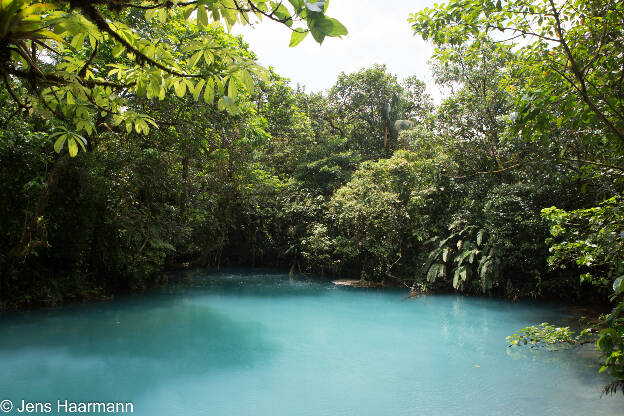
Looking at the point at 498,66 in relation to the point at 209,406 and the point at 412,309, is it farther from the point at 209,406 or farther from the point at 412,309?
the point at 209,406

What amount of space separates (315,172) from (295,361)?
10052mm

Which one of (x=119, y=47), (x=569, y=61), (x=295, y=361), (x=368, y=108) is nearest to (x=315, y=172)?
(x=368, y=108)

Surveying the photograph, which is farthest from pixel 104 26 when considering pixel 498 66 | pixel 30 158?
pixel 498 66

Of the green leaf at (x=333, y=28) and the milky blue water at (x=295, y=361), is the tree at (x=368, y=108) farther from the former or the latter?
the green leaf at (x=333, y=28)

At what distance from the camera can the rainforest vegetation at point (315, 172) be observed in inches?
54.4

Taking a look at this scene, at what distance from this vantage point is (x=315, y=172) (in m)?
14.5

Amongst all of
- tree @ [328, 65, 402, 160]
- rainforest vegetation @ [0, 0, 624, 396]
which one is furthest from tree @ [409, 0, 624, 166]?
tree @ [328, 65, 402, 160]

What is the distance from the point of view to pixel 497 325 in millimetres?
6945

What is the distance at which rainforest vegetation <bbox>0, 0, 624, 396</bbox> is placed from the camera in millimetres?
1381

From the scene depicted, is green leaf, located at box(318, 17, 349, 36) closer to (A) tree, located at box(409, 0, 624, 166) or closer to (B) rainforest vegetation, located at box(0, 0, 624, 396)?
(B) rainforest vegetation, located at box(0, 0, 624, 396)

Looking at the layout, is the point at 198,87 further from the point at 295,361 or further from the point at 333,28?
the point at 295,361

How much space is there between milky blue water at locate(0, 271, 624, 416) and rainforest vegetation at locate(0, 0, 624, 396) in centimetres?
133

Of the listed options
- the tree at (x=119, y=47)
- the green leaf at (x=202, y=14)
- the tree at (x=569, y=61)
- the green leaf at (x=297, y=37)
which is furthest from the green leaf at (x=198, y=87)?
the tree at (x=569, y=61)

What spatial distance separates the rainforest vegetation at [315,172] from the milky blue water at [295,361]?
4.38ft
